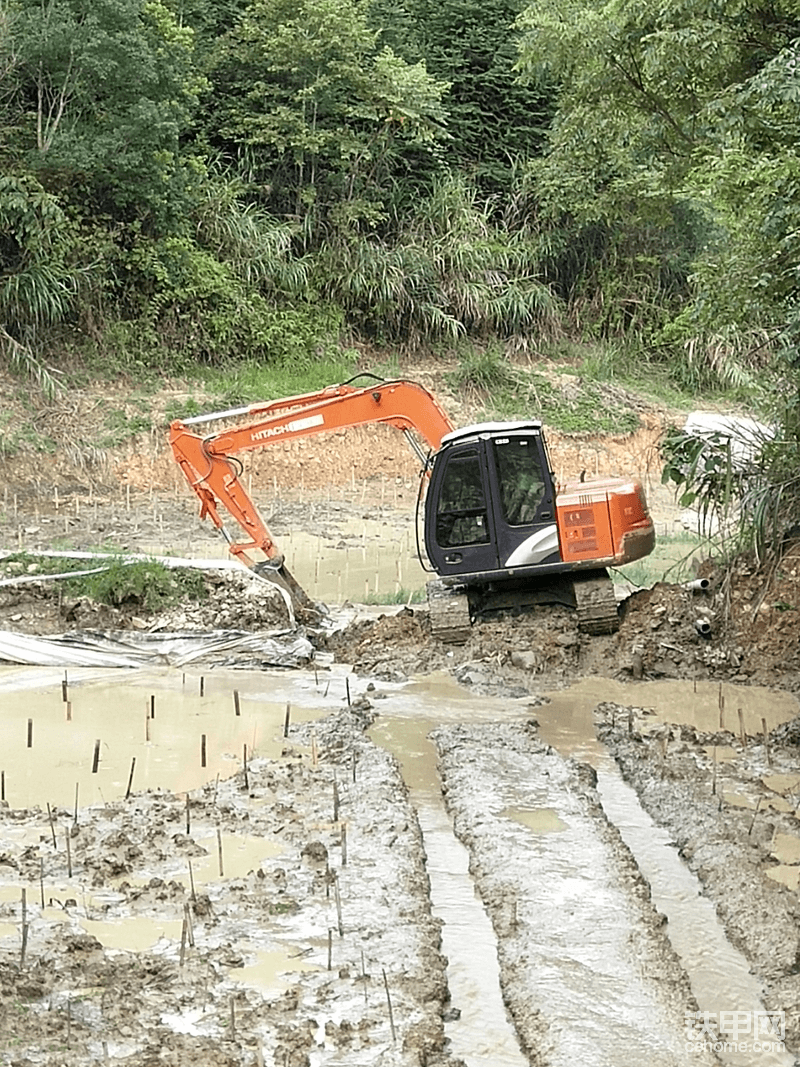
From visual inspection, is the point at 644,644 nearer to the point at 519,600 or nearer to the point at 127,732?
the point at 519,600

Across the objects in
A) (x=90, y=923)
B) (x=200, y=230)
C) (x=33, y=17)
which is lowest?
(x=200, y=230)

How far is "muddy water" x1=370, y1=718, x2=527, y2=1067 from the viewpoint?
226 inches

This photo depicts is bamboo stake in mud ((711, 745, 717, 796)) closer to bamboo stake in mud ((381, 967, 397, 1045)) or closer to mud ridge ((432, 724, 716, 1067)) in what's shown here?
mud ridge ((432, 724, 716, 1067))

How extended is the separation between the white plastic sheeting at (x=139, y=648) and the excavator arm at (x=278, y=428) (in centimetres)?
101

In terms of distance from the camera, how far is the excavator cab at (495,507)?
13016 millimetres

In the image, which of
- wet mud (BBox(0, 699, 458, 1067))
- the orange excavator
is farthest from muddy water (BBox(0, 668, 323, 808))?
the orange excavator

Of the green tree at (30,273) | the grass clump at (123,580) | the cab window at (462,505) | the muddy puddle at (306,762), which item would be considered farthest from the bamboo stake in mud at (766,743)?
the green tree at (30,273)

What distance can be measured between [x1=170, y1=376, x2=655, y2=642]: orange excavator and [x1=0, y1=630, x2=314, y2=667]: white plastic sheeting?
1086mm

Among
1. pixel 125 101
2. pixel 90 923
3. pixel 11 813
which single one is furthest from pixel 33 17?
pixel 90 923

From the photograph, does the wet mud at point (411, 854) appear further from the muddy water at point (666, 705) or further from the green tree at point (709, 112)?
the green tree at point (709, 112)

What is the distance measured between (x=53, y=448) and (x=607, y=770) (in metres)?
15.2

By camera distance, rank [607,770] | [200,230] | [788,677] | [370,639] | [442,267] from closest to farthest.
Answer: [607,770]
[788,677]
[370,639]
[200,230]
[442,267]

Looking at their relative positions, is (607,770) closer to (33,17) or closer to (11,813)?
(11,813)

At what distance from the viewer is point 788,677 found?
12.4 metres
